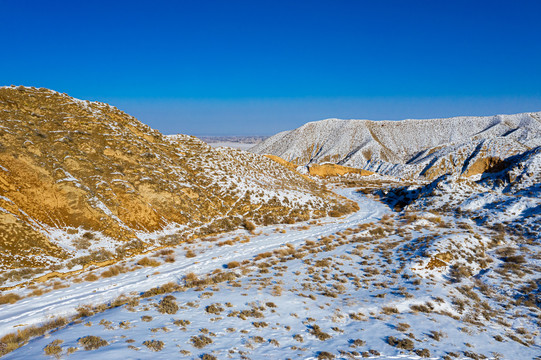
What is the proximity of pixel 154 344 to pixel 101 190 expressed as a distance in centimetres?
1407

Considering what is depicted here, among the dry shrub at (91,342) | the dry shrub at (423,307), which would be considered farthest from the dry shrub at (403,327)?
the dry shrub at (91,342)

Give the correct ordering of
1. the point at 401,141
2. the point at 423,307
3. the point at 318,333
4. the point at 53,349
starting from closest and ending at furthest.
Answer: the point at 53,349 < the point at 318,333 < the point at 423,307 < the point at 401,141

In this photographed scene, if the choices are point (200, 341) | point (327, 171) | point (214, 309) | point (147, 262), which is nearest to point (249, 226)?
point (147, 262)

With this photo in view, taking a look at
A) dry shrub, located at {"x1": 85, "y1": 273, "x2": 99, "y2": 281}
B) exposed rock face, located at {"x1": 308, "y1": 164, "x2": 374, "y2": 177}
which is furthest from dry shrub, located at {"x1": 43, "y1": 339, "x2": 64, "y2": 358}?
exposed rock face, located at {"x1": 308, "y1": 164, "x2": 374, "y2": 177}

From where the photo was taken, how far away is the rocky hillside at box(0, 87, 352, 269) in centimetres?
1429

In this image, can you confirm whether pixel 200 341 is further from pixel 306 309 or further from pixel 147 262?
pixel 147 262

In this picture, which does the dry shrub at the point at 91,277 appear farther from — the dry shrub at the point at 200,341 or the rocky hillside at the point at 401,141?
the rocky hillside at the point at 401,141

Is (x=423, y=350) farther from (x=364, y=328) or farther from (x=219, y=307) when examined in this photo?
(x=219, y=307)

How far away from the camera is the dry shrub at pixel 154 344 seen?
734 cm

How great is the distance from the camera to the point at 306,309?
10.7 meters

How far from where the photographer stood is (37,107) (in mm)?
21469

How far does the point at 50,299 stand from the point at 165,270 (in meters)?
4.76

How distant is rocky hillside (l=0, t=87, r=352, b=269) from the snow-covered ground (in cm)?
289

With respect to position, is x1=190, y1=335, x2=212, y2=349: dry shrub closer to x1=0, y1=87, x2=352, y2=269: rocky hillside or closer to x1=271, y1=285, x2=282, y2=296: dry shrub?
x1=271, y1=285, x2=282, y2=296: dry shrub
